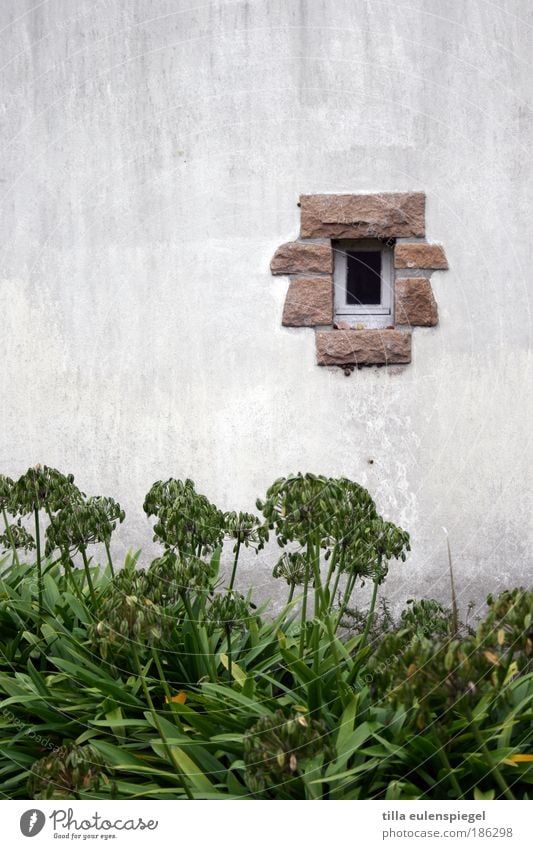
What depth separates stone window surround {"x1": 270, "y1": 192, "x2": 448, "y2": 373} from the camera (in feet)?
16.0

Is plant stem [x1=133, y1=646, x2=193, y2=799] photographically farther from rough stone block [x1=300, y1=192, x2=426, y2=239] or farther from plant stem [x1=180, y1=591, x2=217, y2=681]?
rough stone block [x1=300, y1=192, x2=426, y2=239]

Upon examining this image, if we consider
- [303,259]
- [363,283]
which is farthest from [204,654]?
[363,283]

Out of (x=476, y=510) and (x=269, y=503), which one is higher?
(x=269, y=503)

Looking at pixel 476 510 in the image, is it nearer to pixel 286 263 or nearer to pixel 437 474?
pixel 437 474

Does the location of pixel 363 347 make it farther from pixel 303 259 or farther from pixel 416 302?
pixel 303 259

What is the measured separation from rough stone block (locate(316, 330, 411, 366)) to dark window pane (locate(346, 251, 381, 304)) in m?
0.24

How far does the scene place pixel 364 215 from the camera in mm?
4883

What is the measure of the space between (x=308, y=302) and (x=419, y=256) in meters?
0.59

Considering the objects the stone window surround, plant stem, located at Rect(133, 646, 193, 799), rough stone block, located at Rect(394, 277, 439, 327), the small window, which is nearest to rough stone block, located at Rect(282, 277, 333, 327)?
the stone window surround

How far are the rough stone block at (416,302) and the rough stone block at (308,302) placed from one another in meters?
0.34

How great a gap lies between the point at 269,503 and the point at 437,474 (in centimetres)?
236
